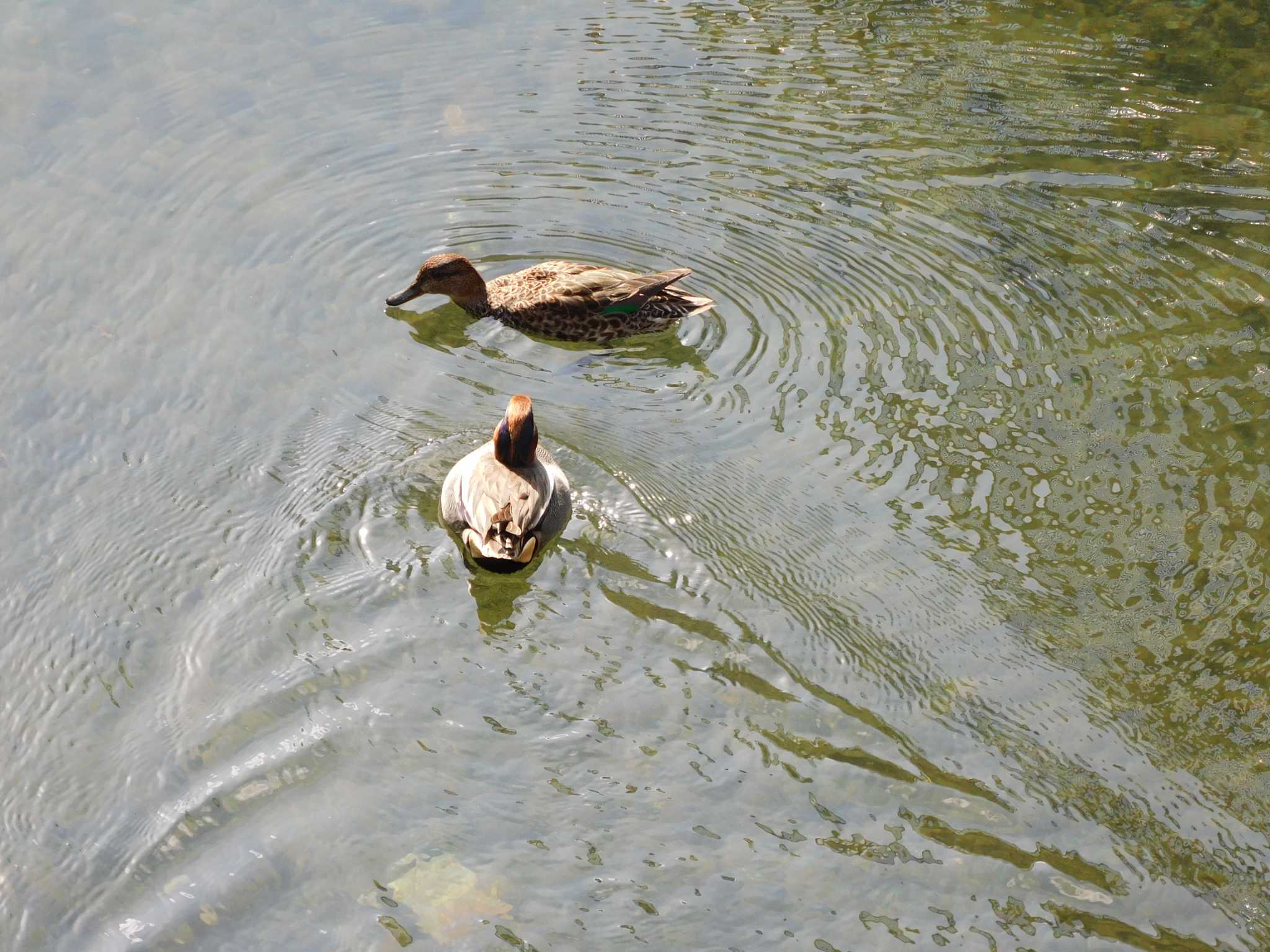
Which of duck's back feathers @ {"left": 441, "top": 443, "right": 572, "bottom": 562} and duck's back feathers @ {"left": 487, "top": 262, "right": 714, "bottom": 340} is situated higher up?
duck's back feathers @ {"left": 487, "top": 262, "right": 714, "bottom": 340}

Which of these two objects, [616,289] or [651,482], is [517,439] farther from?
[616,289]

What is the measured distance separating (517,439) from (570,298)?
157 cm

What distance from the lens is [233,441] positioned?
718cm

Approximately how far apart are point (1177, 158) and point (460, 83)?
528 centimetres

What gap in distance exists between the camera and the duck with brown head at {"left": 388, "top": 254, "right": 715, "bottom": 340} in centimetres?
808

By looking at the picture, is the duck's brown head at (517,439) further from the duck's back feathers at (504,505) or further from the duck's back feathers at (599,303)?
the duck's back feathers at (599,303)

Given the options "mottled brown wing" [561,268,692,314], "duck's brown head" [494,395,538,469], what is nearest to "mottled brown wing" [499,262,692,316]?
"mottled brown wing" [561,268,692,314]

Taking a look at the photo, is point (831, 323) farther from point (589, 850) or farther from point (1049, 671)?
point (589, 850)

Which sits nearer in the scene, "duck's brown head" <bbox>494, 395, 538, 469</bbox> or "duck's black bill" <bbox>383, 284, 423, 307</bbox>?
"duck's brown head" <bbox>494, 395, 538, 469</bbox>

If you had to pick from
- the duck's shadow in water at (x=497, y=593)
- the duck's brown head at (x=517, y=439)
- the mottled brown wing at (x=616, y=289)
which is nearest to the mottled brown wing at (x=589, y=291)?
the mottled brown wing at (x=616, y=289)

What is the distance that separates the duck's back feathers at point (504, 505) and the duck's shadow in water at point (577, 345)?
48.2 inches

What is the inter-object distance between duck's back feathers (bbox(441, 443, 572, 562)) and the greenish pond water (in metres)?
0.15

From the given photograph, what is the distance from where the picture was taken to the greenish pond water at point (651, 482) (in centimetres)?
517

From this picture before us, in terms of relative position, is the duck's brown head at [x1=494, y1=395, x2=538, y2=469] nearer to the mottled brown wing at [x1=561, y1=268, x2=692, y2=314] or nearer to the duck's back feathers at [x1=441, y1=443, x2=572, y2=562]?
the duck's back feathers at [x1=441, y1=443, x2=572, y2=562]
